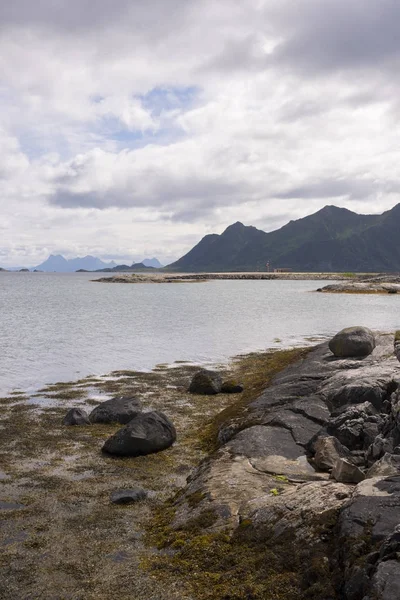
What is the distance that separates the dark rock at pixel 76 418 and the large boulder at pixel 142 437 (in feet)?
12.3

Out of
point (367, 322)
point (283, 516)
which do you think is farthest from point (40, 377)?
point (367, 322)

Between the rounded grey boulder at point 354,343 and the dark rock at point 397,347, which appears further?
the rounded grey boulder at point 354,343

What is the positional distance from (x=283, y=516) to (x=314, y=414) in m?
8.19

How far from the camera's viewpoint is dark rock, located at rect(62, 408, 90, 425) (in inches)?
811

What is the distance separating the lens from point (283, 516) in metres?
9.27

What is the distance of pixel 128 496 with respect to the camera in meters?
12.9

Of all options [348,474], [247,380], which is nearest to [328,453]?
[348,474]

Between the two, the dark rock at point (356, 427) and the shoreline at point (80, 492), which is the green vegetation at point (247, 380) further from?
the dark rock at point (356, 427)

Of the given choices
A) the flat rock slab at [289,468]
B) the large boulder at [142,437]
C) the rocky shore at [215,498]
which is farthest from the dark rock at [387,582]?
the large boulder at [142,437]

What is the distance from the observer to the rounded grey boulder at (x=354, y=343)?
86.4 feet

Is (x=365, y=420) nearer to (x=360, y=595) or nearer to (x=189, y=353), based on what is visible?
(x=360, y=595)

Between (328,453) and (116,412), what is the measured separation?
35.7 feet

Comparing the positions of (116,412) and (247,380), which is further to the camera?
(247,380)

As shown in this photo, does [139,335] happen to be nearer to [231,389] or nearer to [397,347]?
[231,389]
